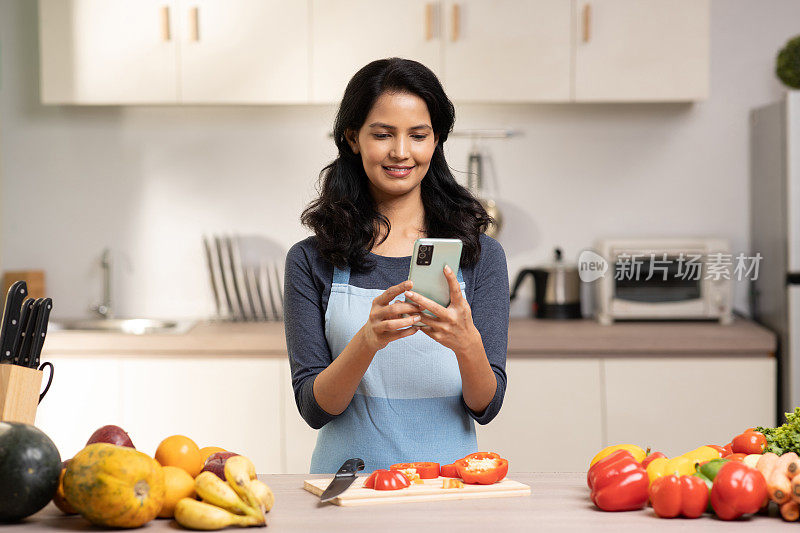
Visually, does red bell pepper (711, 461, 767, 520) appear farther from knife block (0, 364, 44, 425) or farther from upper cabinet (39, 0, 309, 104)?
upper cabinet (39, 0, 309, 104)

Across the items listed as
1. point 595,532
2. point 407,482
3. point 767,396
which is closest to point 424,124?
point 407,482

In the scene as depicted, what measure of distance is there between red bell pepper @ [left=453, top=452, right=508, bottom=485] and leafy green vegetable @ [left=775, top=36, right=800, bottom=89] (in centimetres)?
242

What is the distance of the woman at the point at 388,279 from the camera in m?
1.55

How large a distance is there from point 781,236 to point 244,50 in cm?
202

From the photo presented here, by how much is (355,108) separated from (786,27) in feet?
8.05

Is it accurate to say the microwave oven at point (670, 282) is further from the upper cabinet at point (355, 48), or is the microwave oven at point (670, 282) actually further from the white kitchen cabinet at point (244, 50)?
the white kitchen cabinet at point (244, 50)

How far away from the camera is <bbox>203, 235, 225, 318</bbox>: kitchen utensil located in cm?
335

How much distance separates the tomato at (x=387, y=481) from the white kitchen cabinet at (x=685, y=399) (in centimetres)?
181

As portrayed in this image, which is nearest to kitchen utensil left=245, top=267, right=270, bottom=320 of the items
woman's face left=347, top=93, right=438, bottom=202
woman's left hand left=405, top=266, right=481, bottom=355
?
woman's face left=347, top=93, right=438, bottom=202

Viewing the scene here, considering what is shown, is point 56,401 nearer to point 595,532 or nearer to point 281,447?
point 281,447

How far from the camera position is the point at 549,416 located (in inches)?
114

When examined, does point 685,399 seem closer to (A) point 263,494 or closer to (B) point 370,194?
(B) point 370,194

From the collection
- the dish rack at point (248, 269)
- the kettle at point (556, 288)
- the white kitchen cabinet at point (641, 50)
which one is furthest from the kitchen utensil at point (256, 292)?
the white kitchen cabinet at point (641, 50)

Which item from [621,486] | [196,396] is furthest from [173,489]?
[196,396]
